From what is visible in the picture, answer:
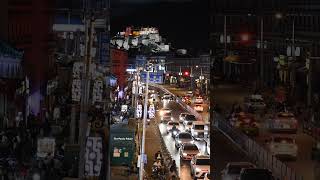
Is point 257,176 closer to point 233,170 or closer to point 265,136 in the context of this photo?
point 233,170

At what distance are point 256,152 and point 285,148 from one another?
21 cm

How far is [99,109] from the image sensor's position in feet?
16.1

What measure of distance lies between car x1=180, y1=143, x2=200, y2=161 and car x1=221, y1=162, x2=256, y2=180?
0.98ft

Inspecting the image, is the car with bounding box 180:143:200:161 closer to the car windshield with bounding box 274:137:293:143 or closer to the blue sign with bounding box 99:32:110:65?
the car windshield with bounding box 274:137:293:143

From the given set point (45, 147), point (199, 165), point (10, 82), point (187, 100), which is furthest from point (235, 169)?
point (10, 82)

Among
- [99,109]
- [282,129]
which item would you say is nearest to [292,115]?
[282,129]

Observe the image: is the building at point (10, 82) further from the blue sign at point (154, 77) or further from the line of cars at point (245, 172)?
the line of cars at point (245, 172)

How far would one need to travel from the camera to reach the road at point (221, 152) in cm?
468

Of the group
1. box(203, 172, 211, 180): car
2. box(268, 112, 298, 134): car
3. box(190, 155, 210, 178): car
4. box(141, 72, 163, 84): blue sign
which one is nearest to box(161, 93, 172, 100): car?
box(141, 72, 163, 84): blue sign

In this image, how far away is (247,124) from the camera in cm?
486

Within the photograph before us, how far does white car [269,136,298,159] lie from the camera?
4699 mm

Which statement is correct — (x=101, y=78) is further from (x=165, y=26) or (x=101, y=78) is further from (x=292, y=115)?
(x=292, y=115)

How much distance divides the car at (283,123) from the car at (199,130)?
478 mm

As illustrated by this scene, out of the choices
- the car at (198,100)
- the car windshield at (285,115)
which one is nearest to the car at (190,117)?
the car at (198,100)
